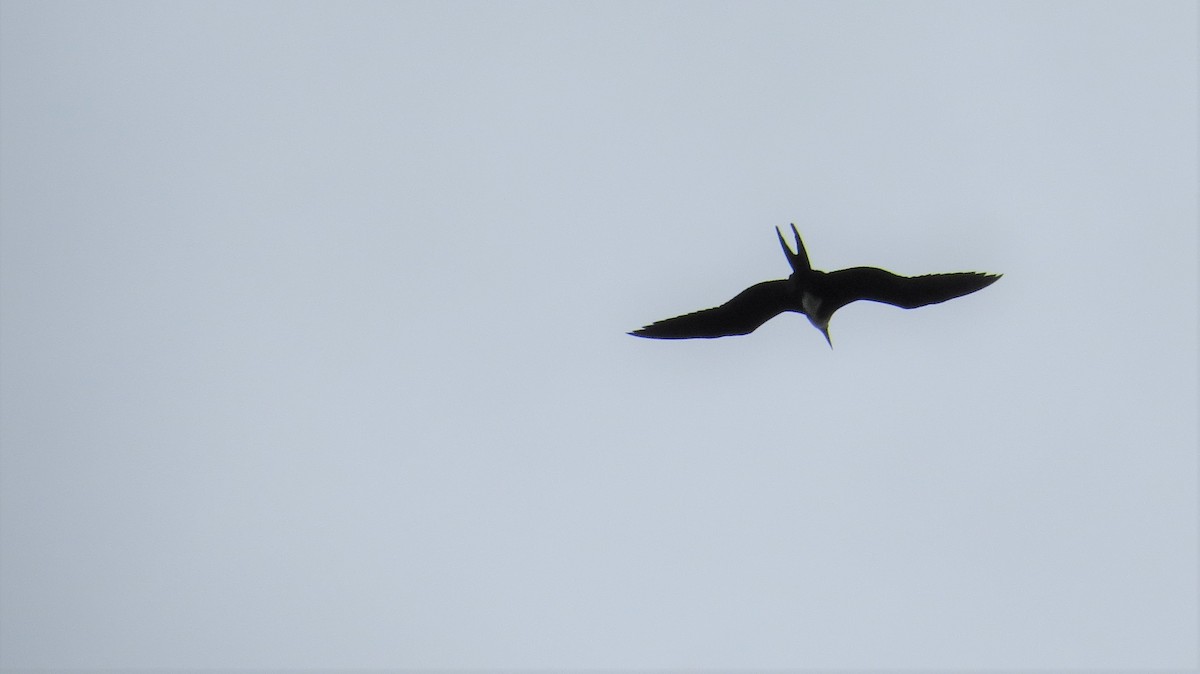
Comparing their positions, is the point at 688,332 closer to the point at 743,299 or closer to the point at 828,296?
the point at 743,299

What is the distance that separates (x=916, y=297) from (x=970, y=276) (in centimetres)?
65

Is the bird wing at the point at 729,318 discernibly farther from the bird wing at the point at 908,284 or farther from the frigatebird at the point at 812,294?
the bird wing at the point at 908,284

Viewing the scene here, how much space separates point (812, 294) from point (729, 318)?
1084 millimetres

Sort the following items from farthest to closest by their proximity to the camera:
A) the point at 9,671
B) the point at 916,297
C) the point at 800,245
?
the point at 9,671, the point at 916,297, the point at 800,245

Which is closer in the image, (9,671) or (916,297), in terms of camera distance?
(916,297)

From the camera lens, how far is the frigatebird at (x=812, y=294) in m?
12.0

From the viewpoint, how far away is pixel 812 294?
40.3 ft

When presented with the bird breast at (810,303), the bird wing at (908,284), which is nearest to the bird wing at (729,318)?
the bird breast at (810,303)

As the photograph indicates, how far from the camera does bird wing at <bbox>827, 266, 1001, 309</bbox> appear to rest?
12.0 m

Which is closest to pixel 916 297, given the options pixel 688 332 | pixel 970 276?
pixel 970 276

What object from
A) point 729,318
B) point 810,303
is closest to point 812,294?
point 810,303

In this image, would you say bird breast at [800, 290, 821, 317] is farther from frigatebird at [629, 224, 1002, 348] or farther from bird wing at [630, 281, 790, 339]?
bird wing at [630, 281, 790, 339]

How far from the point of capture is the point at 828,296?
1237cm

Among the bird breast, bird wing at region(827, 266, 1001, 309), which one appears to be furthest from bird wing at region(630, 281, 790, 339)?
bird wing at region(827, 266, 1001, 309)
